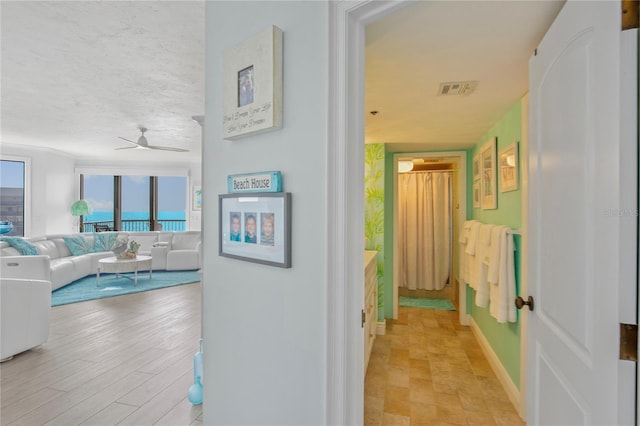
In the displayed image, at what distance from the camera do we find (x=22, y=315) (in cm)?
276

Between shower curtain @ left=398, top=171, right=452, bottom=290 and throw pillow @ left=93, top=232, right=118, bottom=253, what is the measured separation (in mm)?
5778

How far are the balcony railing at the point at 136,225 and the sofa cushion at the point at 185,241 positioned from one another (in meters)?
1.27

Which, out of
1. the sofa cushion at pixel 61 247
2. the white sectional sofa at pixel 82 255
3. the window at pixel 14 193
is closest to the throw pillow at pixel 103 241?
the white sectional sofa at pixel 82 255

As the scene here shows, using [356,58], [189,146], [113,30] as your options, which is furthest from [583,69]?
[189,146]

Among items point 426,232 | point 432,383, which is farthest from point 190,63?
point 426,232

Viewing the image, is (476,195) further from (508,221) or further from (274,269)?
(274,269)

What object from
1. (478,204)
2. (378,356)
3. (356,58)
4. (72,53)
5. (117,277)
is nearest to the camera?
(356,58)

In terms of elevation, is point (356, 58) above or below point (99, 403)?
above

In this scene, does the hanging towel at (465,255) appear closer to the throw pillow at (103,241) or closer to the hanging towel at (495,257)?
the hanging towel at (495,257)

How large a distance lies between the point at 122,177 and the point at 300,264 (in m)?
8.63

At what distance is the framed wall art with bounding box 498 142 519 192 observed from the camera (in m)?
2.29

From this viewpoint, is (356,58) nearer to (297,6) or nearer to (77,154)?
(297,6)

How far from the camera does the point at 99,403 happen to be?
211 centimetres

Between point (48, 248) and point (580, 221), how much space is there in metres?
7.04
